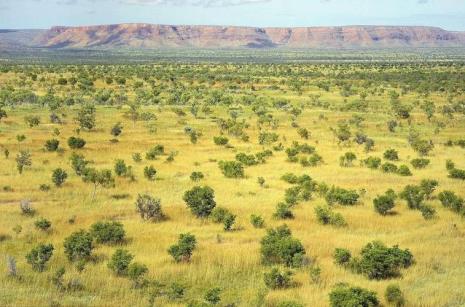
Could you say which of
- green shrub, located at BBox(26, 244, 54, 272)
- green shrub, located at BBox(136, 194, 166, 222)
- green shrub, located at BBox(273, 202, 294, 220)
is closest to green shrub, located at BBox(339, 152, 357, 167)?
green shrub, located at BBox(273, 202, 294, 220)

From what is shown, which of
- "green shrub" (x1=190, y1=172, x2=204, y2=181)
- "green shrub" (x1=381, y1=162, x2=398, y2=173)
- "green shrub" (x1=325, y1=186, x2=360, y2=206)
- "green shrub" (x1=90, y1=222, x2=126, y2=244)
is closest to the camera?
"green shrub" (x1=90, y1=222, x2=126, y2=244)

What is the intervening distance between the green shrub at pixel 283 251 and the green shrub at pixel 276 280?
1.44m

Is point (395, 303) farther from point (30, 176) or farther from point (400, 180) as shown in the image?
point (30, 176)

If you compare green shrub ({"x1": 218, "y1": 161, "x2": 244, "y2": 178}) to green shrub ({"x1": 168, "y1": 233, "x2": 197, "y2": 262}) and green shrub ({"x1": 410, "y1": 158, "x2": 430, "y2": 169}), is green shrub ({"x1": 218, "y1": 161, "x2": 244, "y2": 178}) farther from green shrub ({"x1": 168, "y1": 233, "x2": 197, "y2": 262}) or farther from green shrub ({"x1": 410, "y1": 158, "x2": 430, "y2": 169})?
green shrub ({"x1": 168, "y1": 233, "x2": 197, "y2": 262})

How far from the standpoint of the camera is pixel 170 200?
25.5 meters

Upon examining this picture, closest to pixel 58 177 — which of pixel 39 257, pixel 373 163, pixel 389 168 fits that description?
pixel 39 257

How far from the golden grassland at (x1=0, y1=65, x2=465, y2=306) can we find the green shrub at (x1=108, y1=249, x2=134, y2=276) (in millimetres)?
288

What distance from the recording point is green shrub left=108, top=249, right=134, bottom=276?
15741 millimetres

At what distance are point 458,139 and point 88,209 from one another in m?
34.1

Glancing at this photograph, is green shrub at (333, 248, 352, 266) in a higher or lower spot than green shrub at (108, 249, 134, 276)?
lower

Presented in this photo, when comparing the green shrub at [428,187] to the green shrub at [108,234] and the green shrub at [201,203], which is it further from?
the green shrub at [108,234]

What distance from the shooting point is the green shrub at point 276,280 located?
50.2 feet

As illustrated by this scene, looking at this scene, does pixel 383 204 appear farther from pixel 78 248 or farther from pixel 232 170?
pixel 78 248

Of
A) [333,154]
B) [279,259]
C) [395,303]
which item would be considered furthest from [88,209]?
[333,154]
